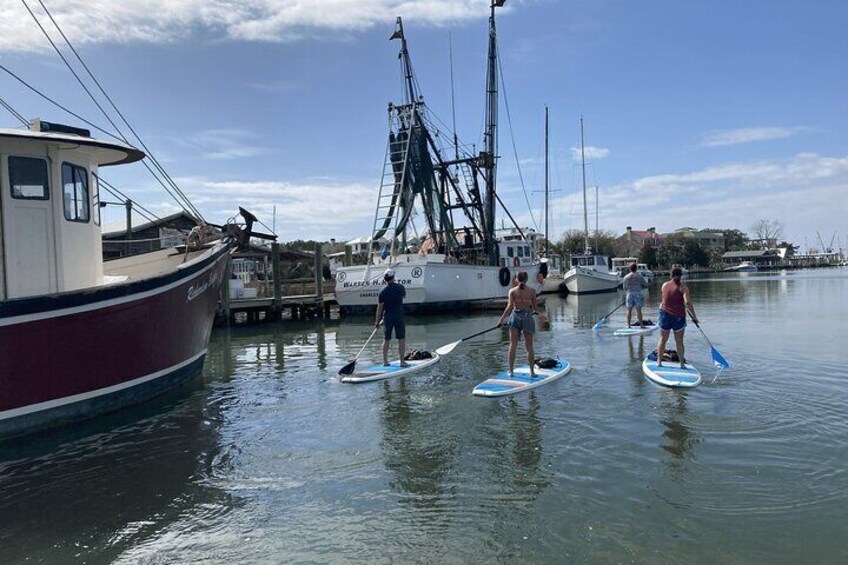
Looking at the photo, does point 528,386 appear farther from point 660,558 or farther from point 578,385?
point 660,558

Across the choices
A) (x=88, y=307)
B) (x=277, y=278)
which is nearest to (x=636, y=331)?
(x=88, y=307)

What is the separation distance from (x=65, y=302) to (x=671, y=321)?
9313 millimetres

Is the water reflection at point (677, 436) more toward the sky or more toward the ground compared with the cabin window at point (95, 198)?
more toward the ground

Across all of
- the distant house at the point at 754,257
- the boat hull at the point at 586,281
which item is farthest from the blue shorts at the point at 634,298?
the distant house at the point at 754,257

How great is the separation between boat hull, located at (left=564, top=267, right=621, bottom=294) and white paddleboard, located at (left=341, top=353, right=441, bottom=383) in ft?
108

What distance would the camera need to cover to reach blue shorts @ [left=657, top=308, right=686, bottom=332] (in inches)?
396

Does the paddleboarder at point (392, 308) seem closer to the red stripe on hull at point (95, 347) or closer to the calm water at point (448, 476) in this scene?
the calm water at point (448, 476)

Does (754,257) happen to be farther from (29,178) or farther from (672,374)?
(29,178)

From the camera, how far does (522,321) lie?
958 centimetres

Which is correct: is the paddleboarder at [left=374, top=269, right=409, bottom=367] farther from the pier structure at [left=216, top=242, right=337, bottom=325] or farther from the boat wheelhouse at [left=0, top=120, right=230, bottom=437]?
the pier structure at [left=216, top=242, right=337, bottom=325]

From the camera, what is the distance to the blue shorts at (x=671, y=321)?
396 inches

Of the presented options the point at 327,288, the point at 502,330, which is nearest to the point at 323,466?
the point at 502,330

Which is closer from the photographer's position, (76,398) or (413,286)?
(76,398)

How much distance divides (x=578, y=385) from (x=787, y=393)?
3.06 m
